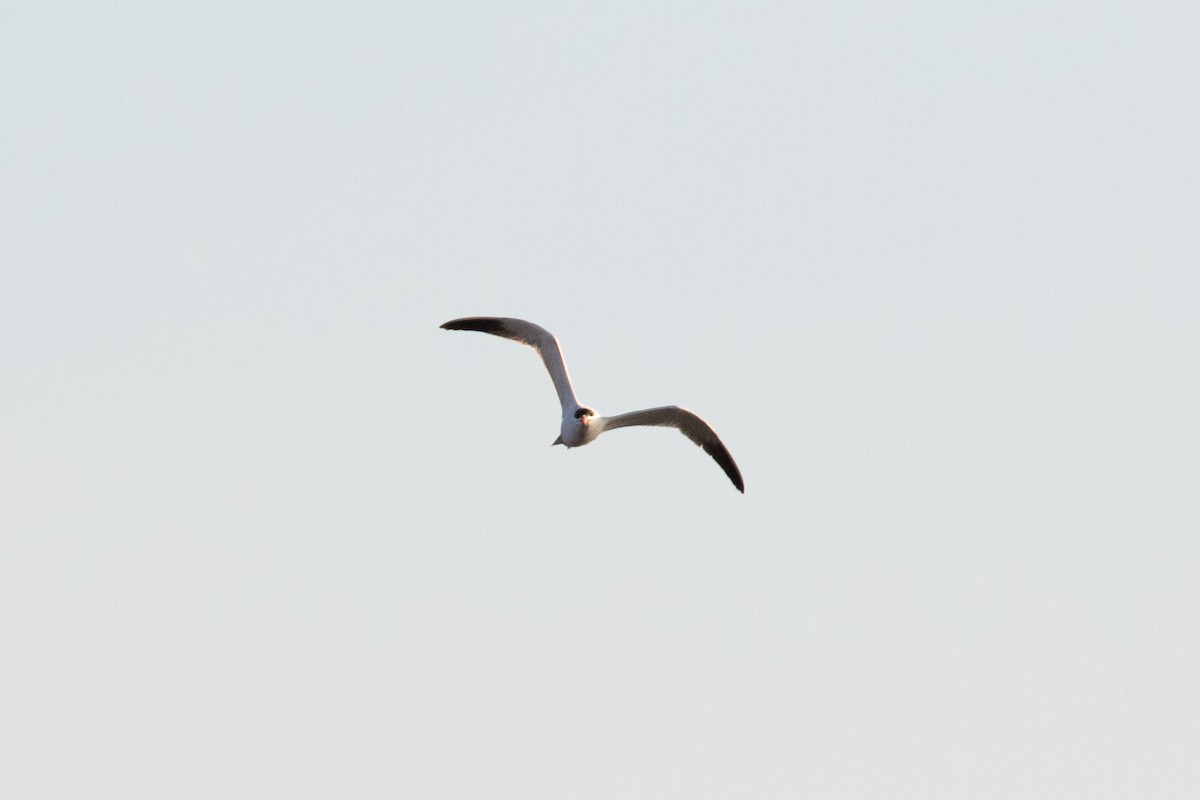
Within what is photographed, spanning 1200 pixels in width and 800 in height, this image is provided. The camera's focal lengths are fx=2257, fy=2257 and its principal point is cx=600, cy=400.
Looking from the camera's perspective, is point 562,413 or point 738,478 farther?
point 738,478

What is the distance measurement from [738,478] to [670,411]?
360 cm

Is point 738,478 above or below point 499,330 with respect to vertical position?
below

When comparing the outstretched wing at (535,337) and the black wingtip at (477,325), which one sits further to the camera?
the black wingtip at (477,325)

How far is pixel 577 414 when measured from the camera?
57.5 metres

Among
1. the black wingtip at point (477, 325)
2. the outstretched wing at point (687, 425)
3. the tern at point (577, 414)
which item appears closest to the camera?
the tern at point (577, 414)

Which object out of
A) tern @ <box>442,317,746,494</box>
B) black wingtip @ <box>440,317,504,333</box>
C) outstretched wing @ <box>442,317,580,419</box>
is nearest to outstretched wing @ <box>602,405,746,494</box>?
tern @ <box>442,317,746,494</box>

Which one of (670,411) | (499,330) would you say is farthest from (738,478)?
(499,330)

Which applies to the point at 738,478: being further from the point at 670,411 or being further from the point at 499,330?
the point at 499,330

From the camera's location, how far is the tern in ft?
189

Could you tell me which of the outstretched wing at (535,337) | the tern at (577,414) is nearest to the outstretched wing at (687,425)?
the tern at (577,414)

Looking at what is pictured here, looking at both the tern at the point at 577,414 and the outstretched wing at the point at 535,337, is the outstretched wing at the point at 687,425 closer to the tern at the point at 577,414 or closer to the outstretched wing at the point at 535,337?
the tern at the point at 577,414

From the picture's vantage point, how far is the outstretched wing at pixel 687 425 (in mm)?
59344

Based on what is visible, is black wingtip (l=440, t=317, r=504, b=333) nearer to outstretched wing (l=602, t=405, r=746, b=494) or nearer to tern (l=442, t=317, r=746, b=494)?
tern (l=442, t=317, r=746, b=494)

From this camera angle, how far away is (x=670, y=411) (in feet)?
197
